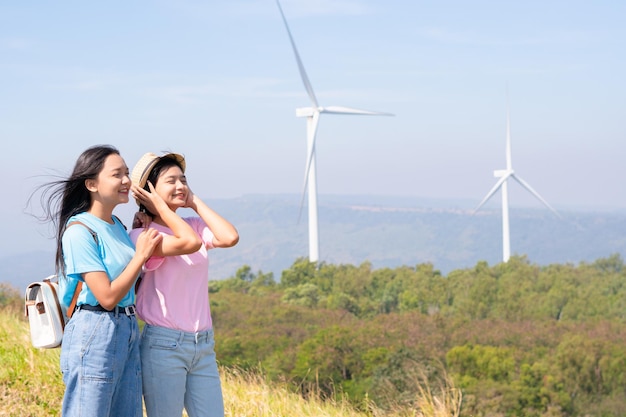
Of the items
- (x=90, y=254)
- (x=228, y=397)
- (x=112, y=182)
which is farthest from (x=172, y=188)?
(x=228, y=397)

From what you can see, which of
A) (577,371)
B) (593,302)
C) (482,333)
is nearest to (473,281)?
(593,302)

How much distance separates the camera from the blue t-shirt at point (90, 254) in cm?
364

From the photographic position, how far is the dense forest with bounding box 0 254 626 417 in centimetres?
5134

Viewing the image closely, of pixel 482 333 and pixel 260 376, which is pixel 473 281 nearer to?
pixel 482 333

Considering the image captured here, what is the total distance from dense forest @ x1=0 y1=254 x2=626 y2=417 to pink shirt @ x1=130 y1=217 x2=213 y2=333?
1601 centimetres

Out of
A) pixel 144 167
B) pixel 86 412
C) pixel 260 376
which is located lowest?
pixel 260 376

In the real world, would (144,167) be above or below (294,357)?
above

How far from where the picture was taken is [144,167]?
4043 mm

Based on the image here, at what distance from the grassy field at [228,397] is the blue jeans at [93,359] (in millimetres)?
2349

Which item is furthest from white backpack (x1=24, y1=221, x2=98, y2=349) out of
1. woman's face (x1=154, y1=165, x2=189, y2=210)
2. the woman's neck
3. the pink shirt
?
woman's face (x1=154, y1=165, x2=189, y2=210)

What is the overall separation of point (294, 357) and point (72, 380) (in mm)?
54029

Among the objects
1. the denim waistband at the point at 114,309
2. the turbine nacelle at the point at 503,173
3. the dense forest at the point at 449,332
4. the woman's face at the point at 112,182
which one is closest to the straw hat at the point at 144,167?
the woman's face at the point at 112,182

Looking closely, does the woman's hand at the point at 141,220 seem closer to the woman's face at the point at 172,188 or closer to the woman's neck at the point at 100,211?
the woman's face at the point at 172,188

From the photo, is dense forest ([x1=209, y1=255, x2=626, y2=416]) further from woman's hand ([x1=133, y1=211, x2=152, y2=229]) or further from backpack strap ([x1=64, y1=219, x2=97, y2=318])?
backpack strap ([x1=64, y1=219, x2=97, y2=318])
